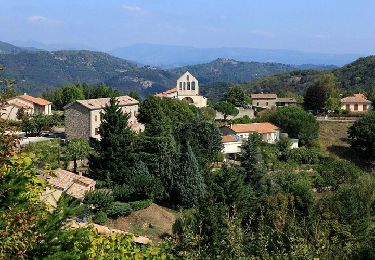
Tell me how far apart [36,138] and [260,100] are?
31792 millimetres

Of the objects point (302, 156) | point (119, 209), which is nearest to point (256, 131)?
point (302, 156)

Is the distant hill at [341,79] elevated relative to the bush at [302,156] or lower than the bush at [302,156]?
elevated

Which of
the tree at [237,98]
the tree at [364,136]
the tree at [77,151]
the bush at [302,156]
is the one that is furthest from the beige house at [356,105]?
the tree at [77,151]

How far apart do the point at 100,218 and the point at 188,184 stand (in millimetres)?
7178

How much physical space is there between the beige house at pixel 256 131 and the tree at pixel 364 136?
6.74 m

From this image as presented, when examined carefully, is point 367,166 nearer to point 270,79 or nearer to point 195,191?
point 195,191

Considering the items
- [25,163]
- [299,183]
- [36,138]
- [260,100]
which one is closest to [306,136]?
[299,183]

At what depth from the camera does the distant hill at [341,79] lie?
10332 cm

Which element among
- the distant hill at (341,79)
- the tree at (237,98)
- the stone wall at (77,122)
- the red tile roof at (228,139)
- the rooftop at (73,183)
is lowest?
the rooftop at (73,183)

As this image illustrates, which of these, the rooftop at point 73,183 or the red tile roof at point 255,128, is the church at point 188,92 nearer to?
the red tile roof at point 255,128

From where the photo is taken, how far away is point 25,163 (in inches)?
255

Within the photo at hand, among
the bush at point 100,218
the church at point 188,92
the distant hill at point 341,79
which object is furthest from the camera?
the distant hill at point 341,79

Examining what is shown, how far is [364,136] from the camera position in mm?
45125

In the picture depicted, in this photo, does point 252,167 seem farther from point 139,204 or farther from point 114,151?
point 139,204
